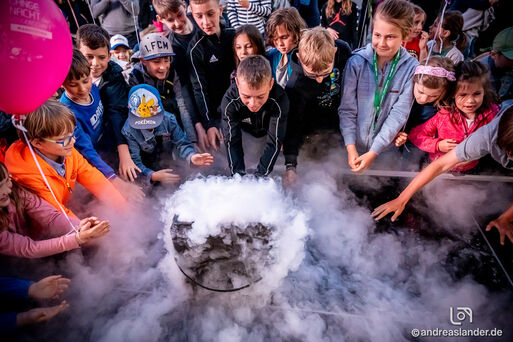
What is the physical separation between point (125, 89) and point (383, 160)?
2273mm

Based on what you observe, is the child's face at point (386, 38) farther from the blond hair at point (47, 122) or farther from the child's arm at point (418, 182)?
the blond hair at point (47, 122)

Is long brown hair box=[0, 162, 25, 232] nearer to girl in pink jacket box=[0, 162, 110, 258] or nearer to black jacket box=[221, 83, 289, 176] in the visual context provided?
girl in pink jacket box=[0, 162, 110, 258]

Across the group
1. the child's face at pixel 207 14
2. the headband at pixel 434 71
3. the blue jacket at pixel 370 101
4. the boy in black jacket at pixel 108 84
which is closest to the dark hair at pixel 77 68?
the boy in black jacket at pixel 108 84

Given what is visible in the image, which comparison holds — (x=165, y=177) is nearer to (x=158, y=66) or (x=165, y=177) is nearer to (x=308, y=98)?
(x=158, y=66)

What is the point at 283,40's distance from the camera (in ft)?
7.72

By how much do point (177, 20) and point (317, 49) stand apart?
1.27 meters

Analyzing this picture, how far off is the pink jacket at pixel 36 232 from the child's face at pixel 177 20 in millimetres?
1688

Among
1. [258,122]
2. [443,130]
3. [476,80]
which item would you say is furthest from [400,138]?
[258,122]

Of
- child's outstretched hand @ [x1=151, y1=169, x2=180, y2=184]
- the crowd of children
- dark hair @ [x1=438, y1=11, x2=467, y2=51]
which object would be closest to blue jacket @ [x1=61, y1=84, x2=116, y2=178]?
the crowd of children

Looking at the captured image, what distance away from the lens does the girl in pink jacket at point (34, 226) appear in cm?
158

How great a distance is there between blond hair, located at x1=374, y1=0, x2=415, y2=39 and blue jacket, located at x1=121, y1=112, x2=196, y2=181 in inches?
67.7

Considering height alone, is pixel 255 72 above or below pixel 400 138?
above

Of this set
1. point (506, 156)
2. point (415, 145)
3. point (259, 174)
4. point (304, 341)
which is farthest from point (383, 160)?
point (304, 341)

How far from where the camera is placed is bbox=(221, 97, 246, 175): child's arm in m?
2.13
